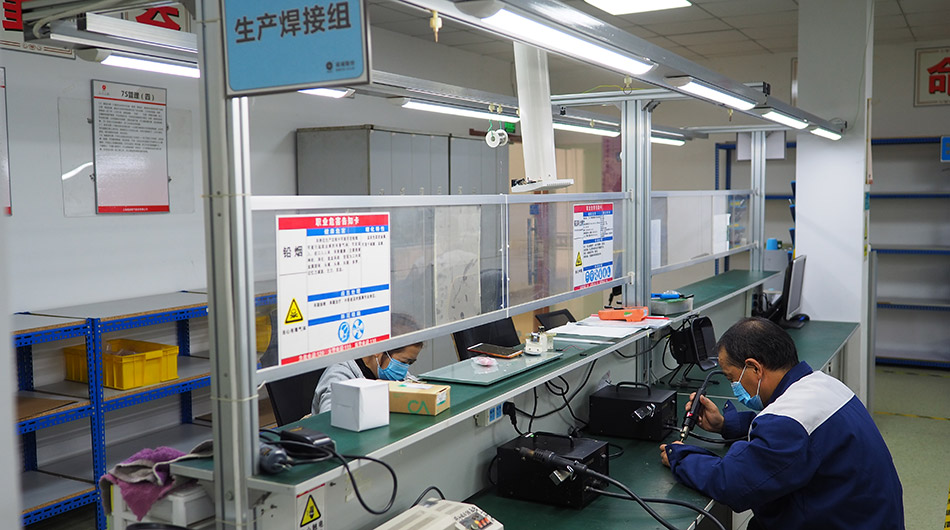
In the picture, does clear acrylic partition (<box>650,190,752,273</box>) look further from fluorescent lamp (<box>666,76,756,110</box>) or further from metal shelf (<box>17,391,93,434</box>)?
metal shelf (<box>17,391,93,434</box>)

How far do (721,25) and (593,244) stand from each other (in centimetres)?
398

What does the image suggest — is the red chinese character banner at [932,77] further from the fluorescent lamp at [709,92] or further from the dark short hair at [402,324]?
the dark short hair at [402,324]

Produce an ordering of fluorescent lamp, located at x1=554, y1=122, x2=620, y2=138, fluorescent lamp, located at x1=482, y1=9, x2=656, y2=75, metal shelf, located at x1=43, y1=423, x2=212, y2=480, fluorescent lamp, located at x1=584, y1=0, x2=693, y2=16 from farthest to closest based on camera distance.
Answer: fluorescent lamp, located at x1=584, y1=0, x2=693, y2=16 < fluorescent lamp, located at x1=554, y1=122, x2=620, y2=138 < metal shelf, located at x1=43, y1=423, x2=212, y2=480 < fluorescent lamp, located at x1=482, y1=9, x2=656, y2=75

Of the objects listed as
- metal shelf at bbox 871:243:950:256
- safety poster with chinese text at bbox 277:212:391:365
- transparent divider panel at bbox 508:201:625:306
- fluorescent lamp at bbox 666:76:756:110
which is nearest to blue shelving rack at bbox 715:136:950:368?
metal shelf at bbox 871:243:950:256

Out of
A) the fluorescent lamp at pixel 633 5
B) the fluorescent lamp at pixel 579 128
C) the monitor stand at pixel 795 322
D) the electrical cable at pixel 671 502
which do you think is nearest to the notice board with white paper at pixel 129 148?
the fluorescent lamp at pixel 579 128

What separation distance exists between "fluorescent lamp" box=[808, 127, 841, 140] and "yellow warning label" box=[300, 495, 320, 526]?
154 inches

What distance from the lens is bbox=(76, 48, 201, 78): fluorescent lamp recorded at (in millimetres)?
2470

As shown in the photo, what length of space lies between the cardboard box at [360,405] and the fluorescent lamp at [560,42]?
2.77 ft

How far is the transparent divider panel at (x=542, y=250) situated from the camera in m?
2.55

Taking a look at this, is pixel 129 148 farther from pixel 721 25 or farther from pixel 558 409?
pixel 721 25

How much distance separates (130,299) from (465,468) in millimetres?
2706

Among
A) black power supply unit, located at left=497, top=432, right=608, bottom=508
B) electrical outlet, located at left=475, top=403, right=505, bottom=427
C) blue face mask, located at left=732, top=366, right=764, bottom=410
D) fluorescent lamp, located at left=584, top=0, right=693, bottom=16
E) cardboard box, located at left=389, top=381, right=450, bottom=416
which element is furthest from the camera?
fluorescent lamp, located at left=584, top=0, right=693, bottom=16

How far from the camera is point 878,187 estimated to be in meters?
7.19

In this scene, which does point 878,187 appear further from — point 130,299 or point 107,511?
point 107,511
